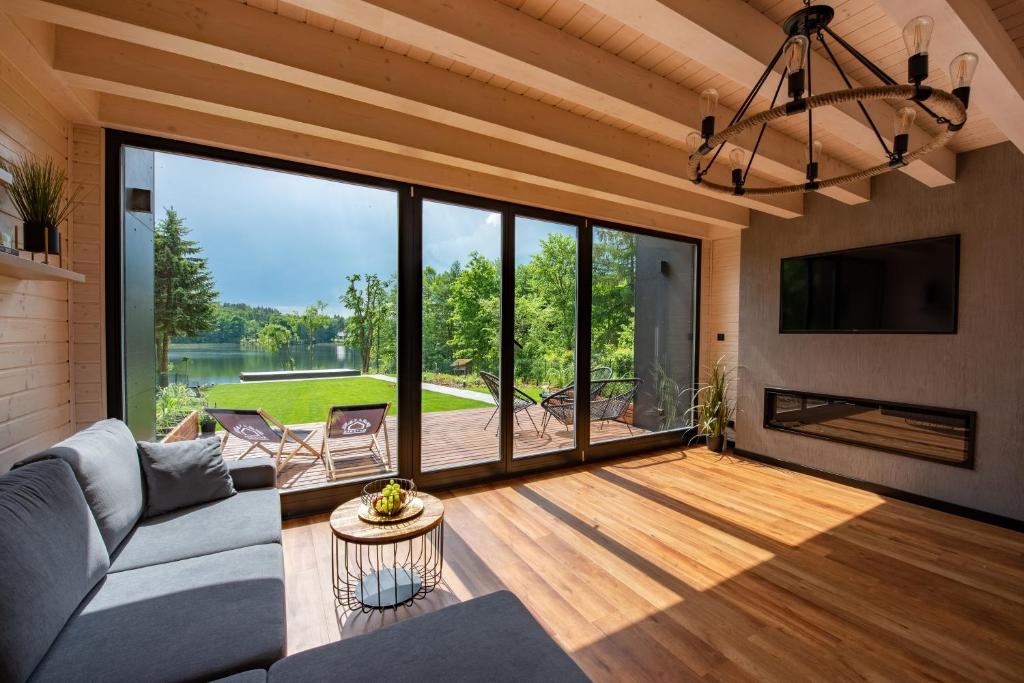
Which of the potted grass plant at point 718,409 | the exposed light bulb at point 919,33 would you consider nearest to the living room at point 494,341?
the exposed light bulb at point 919,33

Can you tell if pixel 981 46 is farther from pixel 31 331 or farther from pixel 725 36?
pixel 31 331

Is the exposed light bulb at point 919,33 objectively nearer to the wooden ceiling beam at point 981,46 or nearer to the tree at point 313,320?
the wooden ceiling beam at point 981,46

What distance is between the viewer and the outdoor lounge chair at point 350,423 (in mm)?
3418

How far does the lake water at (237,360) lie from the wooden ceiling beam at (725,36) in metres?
2.80

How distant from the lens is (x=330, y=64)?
2145mm

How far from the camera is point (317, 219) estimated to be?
10.9ft

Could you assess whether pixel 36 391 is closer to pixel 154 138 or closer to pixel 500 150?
pixel 154 138

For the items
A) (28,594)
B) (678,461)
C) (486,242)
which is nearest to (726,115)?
(486,242)

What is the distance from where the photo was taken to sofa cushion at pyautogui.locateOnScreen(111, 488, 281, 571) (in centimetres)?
190

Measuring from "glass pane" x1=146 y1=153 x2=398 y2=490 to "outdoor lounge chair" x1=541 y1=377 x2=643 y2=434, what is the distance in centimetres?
171

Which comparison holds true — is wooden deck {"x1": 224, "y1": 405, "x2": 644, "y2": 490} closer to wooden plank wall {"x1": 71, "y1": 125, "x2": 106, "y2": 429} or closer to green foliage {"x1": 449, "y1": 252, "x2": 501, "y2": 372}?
green foliage {"x1": 449, "y1": 252, "x2": 501, "y2": 372}

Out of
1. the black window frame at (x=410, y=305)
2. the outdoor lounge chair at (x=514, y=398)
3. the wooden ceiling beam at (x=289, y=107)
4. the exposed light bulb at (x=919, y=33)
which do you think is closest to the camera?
the exposed light bulb at (x=919, y=33)

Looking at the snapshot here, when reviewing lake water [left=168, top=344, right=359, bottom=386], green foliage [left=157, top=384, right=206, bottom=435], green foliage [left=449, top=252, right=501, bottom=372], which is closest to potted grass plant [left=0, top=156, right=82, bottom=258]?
lake water [left=168, top=344, right=359, bottom=386]

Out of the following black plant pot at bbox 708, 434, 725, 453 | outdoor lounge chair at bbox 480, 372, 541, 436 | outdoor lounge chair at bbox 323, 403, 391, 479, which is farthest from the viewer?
black plant pot at bbox 708, 434, 725, 453
